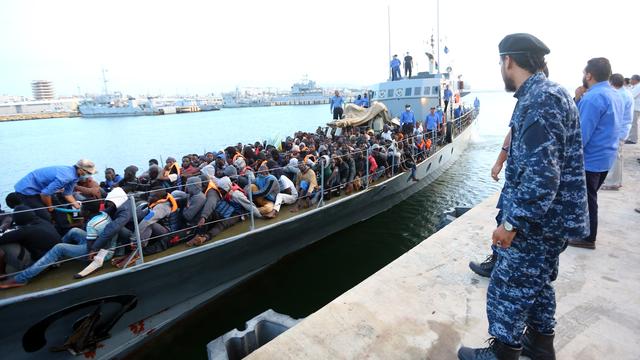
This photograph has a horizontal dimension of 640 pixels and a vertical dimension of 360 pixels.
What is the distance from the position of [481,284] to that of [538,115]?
6.83 ft

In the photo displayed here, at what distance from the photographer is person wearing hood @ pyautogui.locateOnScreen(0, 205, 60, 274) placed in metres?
3.77

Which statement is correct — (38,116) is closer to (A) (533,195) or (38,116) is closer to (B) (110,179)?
(B) (110,179)

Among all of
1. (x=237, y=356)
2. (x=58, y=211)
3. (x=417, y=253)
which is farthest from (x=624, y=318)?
(x=58, y=211)

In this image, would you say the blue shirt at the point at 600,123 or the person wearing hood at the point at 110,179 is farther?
the person wearing hood at the point at 110,179

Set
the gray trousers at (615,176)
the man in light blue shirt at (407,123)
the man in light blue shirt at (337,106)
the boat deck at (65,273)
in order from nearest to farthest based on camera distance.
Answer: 1. the boat deck at (65,273)
2. the gray trousers at (615,176)
3. the man in light blue shirt at (407,123)
4. the man in light blue shirt at (337,106)

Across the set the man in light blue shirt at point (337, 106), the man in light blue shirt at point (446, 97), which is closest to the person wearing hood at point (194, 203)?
the man in light blue shirt at point (337, 106)

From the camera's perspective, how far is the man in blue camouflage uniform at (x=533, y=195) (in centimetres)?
172

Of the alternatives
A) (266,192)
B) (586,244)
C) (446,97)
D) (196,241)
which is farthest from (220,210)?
(446,97)

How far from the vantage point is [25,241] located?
12.7 feet

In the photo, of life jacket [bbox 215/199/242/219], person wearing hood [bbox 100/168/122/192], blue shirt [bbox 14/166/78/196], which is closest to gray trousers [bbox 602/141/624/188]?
life jacket [bbox 215/199/242/219]

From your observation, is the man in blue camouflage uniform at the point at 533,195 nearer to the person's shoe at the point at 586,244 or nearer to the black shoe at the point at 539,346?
the black shoe at the point at 539,346

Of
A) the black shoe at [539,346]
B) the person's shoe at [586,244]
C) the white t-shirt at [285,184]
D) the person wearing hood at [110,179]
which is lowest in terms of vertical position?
the person's shoe at [586,244]

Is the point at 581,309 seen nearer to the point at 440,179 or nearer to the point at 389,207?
the point at 389,207

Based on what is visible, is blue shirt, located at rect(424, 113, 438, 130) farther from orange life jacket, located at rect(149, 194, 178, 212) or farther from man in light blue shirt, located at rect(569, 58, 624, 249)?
orange life jacket, located at rect(149, 194, 178, 212)
